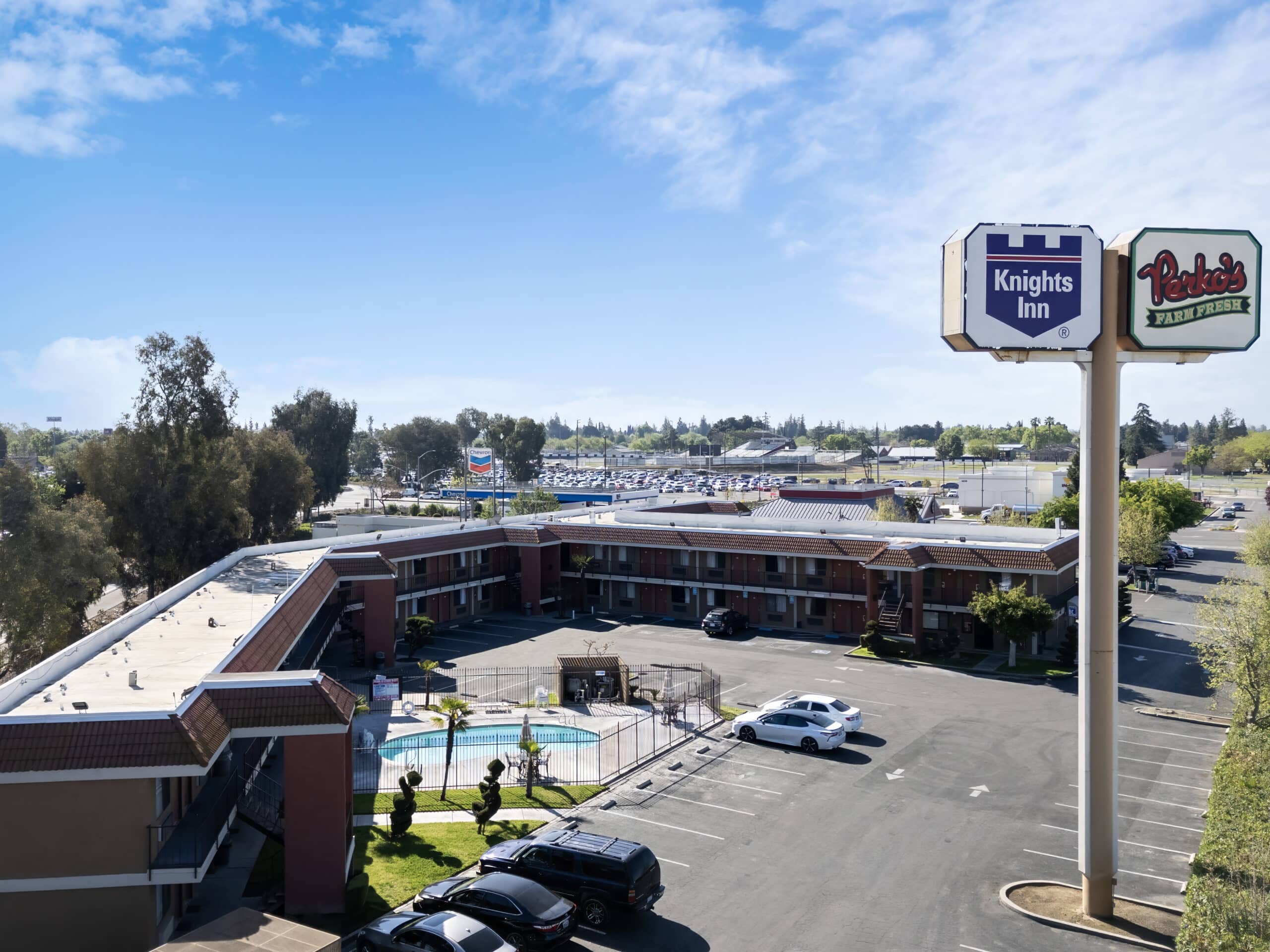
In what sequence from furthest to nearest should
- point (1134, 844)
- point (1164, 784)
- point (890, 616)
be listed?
point (890, 616) < point (1164, 784) < point (1134, 844)

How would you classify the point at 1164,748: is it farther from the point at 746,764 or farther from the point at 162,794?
the point at 162,794

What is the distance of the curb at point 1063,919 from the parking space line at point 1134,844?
1901 mm

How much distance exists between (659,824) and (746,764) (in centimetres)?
629

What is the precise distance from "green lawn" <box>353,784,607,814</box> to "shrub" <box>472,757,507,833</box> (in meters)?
1.32

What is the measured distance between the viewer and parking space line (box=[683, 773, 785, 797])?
29125 millimetres

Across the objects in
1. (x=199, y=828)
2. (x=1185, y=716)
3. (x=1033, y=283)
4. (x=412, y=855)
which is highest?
(x=1033, y=283)

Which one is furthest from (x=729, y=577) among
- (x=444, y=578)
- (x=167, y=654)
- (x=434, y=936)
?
(x=434, y=936)

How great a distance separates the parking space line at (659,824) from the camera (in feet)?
84.3

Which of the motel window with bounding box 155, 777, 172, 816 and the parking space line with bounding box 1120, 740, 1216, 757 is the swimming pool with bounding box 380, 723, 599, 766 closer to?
the motel window with bounding box 155, 777, 172, 816

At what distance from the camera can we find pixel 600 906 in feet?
67.4

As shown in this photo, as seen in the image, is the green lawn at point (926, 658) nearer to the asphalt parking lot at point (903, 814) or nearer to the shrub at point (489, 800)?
the asphalt parking lot at point (903, 814)

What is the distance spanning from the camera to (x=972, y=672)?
44781 mm

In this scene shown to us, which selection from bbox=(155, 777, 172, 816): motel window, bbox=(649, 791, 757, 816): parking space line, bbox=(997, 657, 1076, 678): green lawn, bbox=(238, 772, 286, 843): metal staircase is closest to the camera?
bbox=(155, 777, 172, 816): motel window

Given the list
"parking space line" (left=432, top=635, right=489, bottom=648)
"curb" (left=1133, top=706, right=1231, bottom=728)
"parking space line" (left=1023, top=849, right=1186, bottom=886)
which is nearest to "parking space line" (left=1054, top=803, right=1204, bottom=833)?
"parking space line" (left=1023, top=849, right=1186, bottom=886)
